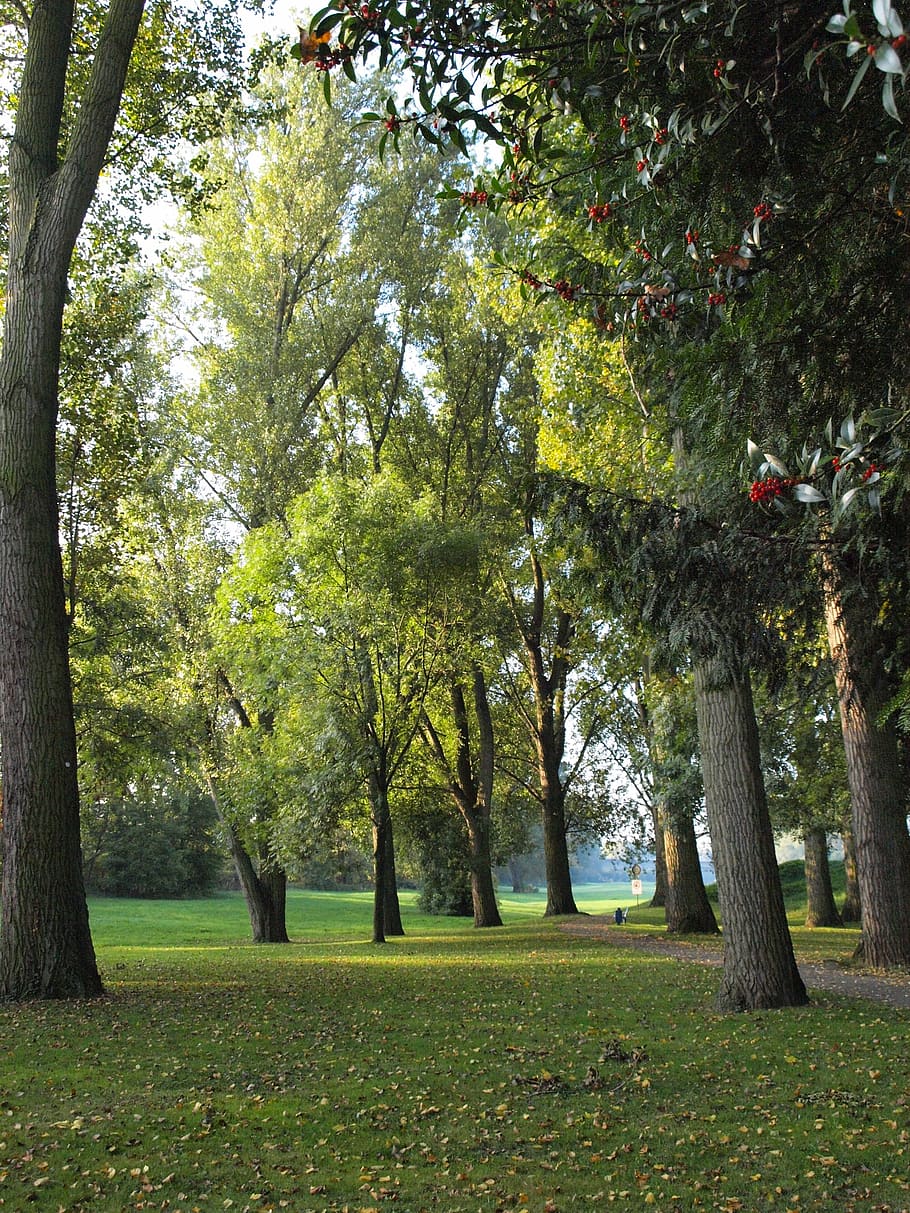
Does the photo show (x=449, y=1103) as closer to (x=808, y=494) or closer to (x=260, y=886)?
(x=808, y=494)

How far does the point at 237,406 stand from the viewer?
69.5 ft

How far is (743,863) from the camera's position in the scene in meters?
8.77

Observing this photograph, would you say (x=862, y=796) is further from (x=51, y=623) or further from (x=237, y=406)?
(x=237, y=406)

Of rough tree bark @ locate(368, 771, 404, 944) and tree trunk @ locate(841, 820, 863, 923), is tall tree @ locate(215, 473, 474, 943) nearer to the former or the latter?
rough tree bark @ locate(368, 771, 404, 944)

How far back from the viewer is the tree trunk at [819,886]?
24375 millimetres

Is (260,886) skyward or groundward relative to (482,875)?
skyward

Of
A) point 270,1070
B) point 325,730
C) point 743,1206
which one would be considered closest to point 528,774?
point 325,730

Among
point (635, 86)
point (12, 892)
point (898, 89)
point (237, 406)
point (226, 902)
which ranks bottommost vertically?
point (226, 902)

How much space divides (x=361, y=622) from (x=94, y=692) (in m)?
5.10

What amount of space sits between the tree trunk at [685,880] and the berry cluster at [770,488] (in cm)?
1659

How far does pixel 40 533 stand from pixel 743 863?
7864mm

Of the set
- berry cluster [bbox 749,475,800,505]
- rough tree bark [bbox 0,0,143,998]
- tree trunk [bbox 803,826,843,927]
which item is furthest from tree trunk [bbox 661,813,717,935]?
berry cluster [bbox 749,475,800,505]

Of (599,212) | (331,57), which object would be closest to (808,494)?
(599,212)

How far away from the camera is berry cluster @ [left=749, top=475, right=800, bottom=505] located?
274 cm
